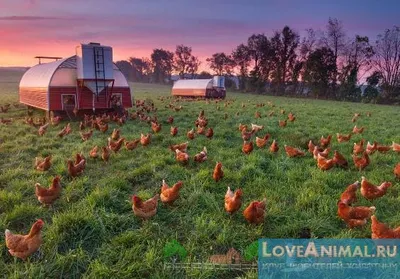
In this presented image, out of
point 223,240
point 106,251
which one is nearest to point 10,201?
point 106,251

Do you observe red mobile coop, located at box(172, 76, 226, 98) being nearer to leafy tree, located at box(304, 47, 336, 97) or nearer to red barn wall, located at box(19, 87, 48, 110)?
leafy tree, located at box(304, 47, 336, 97)

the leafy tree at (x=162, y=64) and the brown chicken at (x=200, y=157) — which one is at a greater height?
the leafy tree at (x=162, y=64)

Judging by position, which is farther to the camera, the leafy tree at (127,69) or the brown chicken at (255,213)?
the leafy tree at (127,69)

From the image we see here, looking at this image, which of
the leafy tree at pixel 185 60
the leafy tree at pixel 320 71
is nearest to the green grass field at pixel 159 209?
the leafy tree at pixel 320 71

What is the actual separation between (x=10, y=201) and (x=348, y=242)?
468 cm

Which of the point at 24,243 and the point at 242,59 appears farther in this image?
the point at 242,59

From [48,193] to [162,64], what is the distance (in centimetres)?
8232

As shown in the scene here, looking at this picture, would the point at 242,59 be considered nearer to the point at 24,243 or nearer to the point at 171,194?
the point at 171,194

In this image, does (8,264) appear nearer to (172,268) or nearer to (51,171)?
(172,268)

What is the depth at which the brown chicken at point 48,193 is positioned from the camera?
164 inches

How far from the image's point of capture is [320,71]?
44750 millimetres

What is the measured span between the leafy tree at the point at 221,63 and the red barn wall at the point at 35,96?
160 ft

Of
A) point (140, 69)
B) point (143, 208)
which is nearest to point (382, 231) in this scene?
point (143, 208)

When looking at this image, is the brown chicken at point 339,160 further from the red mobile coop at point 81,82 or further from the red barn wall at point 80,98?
the red barn wall at point 80,98
